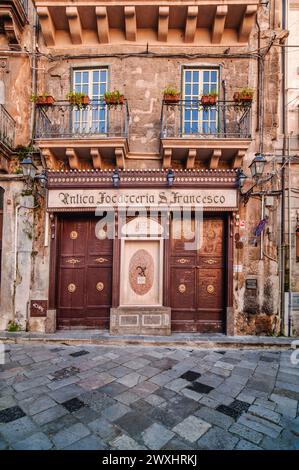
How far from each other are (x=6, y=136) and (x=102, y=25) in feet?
14.1

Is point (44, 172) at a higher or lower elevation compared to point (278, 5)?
lower

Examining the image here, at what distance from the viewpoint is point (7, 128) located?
7.00m

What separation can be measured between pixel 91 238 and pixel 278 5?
8996 millimetres

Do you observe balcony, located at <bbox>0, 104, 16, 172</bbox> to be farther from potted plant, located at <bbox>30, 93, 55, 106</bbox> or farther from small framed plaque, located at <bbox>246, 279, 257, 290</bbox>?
small framed plaque, located at <bbox>246, 279, 257, 290</bbox>

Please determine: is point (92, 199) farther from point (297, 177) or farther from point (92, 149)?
point (297, 177)

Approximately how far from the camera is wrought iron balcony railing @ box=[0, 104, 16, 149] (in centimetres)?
681

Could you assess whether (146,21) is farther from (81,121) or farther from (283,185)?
(283,185)

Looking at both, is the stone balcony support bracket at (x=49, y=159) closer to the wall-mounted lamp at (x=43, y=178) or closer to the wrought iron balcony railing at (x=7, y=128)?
the wall-mounted lamp at (x=43, y=178)

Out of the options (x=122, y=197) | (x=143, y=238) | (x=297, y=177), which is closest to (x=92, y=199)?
(x=122, y=197)

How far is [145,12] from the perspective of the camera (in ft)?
22.0

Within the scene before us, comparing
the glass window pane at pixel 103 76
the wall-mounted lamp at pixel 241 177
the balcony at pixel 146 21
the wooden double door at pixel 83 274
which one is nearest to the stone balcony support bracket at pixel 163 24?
the balcony at pixel 146 21

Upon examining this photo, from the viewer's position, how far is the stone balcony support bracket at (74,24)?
6.63m

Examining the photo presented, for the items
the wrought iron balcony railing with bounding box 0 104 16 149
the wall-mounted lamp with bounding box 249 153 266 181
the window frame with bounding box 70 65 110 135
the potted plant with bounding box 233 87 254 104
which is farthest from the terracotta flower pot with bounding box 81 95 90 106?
the wall-mounted lamp with bounding box 249 153 266 181

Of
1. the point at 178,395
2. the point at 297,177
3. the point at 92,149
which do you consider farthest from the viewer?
the point at 297,177
